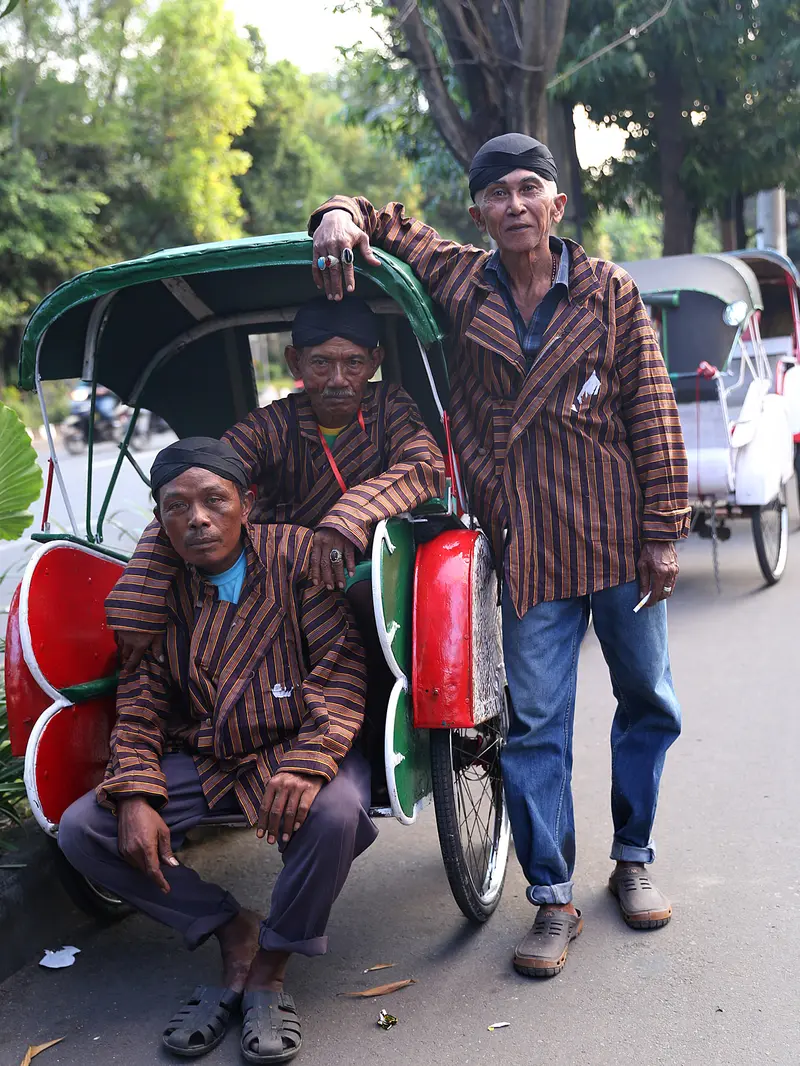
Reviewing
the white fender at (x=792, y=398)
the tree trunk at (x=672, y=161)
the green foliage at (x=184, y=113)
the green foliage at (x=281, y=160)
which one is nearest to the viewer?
the white fender at (x=792, y=398)

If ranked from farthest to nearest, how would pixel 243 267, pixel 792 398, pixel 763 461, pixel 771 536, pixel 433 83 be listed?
pixel 792 398 → pixel 433 83 → pixel 771 536 → pixel 763 461 → pixel 243 267

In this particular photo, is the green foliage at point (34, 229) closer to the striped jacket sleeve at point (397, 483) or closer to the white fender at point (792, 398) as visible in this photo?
the white fender at point (792, 398)

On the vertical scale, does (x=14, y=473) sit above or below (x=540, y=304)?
below

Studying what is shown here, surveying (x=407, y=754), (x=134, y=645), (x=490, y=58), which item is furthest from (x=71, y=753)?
(x=490, y=58)

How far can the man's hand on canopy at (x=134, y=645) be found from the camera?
303 cm

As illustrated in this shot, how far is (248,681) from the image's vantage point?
295 centimetres

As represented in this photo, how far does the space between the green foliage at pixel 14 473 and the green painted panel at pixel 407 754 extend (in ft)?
5.04

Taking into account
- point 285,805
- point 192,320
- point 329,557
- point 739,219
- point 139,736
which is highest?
point 739,219

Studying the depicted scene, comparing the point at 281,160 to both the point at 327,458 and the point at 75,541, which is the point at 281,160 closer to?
the point at 327,458

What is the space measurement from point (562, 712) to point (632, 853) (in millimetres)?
504

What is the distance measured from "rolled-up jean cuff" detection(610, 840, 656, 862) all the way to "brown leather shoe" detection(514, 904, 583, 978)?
24 cm

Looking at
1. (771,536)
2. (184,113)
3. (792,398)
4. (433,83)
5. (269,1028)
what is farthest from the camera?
(184,113)

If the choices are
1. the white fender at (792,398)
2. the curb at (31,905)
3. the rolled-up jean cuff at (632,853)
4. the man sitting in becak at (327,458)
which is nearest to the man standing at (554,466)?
the rolled-up jean cuff at (632,853)

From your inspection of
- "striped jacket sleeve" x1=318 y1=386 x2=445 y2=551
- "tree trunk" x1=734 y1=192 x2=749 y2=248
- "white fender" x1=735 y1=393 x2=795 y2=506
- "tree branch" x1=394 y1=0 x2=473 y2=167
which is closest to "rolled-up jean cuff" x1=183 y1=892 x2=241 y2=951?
"striped jacket sleeve" x1=318 y1=386 x2=445 y2=551
